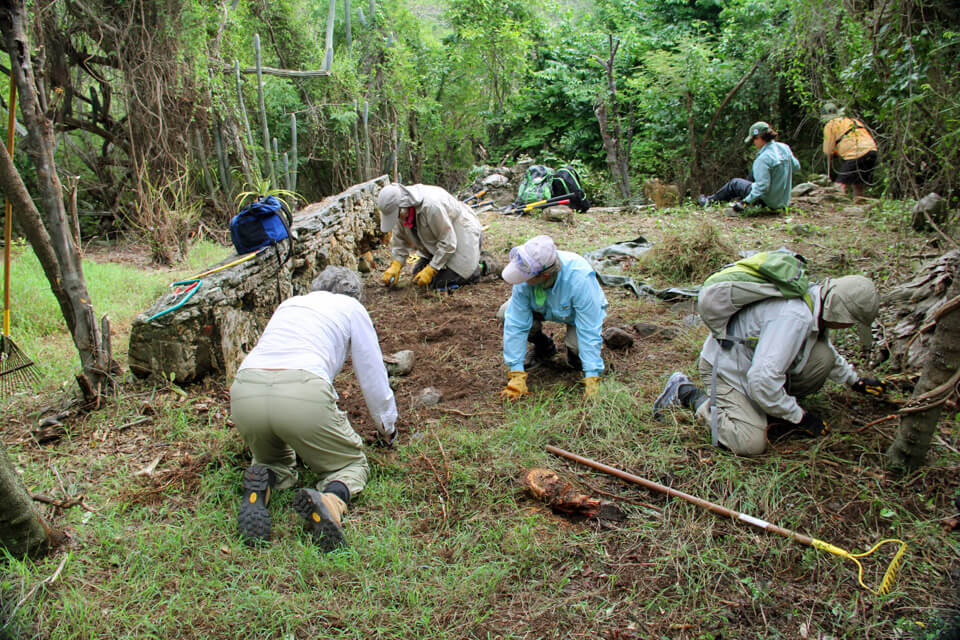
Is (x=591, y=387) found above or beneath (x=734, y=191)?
beneath

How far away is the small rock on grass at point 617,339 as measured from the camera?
168 inches

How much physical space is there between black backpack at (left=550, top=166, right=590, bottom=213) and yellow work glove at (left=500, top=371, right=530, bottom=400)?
6.05 metres

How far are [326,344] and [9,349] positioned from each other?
6.58 ft

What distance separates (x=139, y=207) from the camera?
23.7 feet

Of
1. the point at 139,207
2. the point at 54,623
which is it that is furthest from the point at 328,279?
the point at 139,207

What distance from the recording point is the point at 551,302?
371cm

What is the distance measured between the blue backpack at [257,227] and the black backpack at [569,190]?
18.4 ft

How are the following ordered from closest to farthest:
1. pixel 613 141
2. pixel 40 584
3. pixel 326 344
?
pixel 40 584 < pixel 326 344 < pixel 613 141

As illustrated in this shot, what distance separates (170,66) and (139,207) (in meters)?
1.99

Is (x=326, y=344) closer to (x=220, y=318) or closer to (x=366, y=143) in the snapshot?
(x=220, y=318)

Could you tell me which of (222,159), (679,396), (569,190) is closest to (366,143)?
(222,159)


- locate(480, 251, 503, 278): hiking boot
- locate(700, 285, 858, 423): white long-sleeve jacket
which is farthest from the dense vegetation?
locate(480, 251, 503, 278): hiking boot

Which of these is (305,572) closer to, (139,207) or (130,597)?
(130,597)

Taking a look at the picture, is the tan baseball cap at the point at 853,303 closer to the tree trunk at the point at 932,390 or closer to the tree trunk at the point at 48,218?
the tree trunk at the point at 932,390
